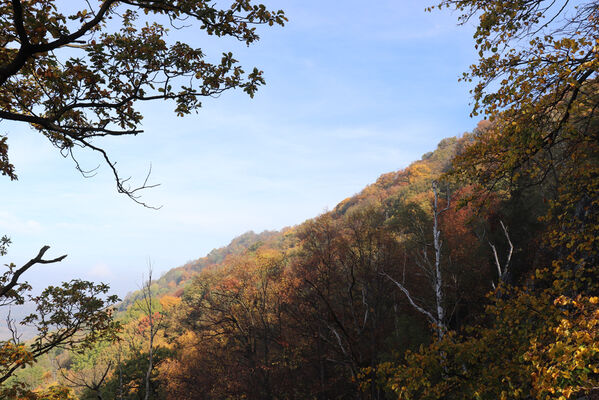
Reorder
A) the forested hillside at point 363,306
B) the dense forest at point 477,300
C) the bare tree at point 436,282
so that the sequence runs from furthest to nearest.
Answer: the forested hillside at point 363,306 < the bare tree at point 436,282 < the dense forest at point 477,300

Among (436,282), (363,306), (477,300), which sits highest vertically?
(436,282)

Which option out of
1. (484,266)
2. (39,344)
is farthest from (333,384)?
(39,344)

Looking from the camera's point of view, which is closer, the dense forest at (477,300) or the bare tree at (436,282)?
the dense forest at (477,300)

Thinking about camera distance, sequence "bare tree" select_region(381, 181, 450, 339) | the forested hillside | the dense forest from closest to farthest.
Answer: the dense forest → "bare tree" select_region(381, 181, 450, 339) → the forested hillside

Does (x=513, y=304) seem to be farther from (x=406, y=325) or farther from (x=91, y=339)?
(x=406, y=325)

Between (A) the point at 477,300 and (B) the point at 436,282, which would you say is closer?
(B) the point at 436,282

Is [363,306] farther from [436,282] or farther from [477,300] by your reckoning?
[436,282]

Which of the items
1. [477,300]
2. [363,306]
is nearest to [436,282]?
[363,306]

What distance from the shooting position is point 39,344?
23.6 ft

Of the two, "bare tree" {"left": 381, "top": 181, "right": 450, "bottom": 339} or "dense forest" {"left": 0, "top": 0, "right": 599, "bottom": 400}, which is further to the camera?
"bare tree" {"left": 381, "top": 181, "right": 450, "bottom": 339}

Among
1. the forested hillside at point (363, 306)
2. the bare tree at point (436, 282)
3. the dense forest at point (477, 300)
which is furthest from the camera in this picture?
the forested hillside at point (363, 306)

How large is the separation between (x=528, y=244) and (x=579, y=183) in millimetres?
17790

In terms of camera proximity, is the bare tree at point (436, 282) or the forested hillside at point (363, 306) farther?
the forested hillside at point (363, 306)

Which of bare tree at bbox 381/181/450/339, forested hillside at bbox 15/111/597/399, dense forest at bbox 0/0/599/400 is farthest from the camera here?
forested hillside at bbox 15/111/597/399
